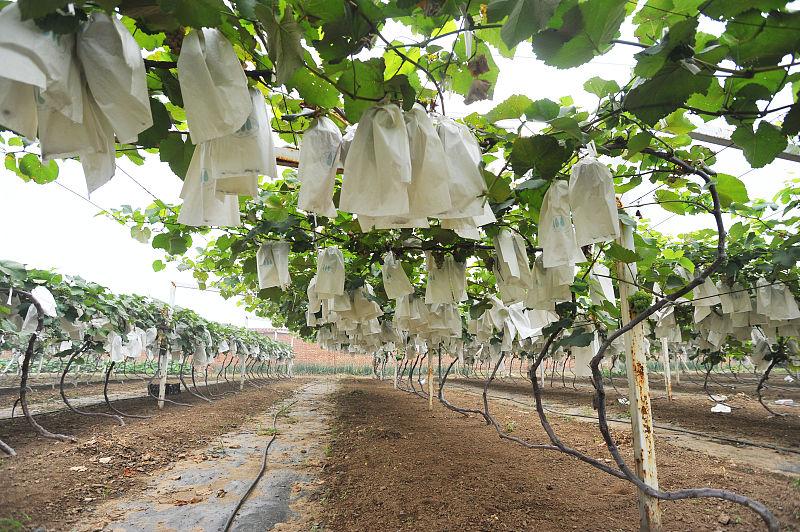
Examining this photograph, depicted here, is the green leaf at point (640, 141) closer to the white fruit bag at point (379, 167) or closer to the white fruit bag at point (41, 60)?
the white fruit bag at point (379, 167)

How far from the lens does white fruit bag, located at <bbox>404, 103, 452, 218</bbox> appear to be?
151 cm

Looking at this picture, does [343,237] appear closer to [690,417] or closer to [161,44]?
[161,44]

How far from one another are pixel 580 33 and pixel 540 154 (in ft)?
2.01

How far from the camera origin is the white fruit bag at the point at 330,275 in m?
3.47

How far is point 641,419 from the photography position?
2613 mm

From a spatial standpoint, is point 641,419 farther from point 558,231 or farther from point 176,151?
point 176,151

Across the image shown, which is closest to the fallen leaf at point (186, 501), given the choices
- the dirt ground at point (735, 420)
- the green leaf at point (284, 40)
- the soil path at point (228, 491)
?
the soil path at point (228, 491)

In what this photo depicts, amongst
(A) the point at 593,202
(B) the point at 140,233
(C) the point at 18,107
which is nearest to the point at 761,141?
(A) the point at 593,202

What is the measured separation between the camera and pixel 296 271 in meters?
6.04

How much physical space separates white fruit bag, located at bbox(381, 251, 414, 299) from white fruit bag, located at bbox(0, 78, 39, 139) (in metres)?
2.93

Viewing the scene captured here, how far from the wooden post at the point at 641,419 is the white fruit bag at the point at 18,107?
105 inches

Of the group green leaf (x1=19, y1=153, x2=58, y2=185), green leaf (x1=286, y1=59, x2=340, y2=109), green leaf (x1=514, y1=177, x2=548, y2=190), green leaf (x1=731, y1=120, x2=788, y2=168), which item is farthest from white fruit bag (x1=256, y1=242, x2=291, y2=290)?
green leaf (x1=731, y1=120, x2=788, y2=168)

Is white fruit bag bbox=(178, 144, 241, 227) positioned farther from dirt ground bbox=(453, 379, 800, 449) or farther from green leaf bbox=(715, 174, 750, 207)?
dirt ground bbox=(453, 379, 800, 449)

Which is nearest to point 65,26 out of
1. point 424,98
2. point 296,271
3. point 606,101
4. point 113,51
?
point 113,51
